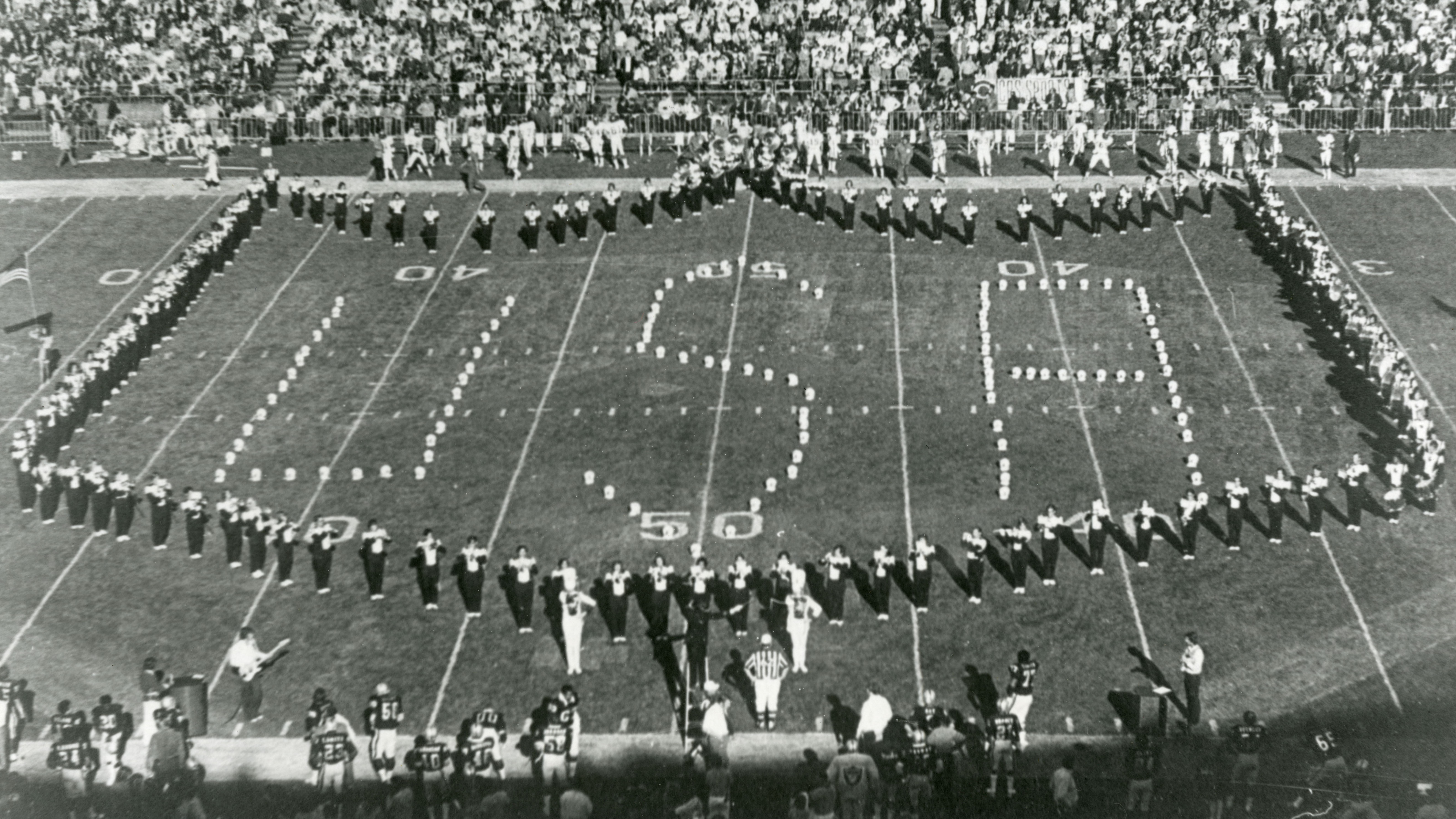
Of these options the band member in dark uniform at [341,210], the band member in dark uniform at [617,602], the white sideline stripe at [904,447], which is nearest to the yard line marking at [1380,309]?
the white sideline stripe at [904,447]

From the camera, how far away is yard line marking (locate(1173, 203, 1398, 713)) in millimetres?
25688

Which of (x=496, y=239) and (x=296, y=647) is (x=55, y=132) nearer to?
(x=496, y=239)

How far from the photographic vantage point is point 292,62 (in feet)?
179

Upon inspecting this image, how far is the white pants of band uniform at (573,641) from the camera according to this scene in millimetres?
25609

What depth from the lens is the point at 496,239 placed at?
1684 inches

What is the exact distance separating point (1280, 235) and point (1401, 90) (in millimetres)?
12300

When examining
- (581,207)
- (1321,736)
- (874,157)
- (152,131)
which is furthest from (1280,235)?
(152,131)

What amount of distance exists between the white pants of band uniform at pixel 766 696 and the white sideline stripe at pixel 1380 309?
1562 centimetres

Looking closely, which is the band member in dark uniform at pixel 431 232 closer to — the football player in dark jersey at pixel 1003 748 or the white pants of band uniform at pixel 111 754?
the white pants of band uniform at pixel 111 754

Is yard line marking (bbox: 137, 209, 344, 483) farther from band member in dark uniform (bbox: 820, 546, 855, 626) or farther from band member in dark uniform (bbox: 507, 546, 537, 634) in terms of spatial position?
band member in dark uniform (bbox: 820, 546, 855, 626)

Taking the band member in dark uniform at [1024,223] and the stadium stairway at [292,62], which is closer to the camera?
the band member in dark uniform at [1024,223]

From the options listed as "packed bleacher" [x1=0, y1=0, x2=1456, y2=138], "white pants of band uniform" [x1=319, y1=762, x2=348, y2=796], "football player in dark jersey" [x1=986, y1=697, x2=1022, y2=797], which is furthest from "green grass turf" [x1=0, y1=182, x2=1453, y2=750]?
"packed bleacher" [x1=0, y1=0, x2=1456, y2=138]

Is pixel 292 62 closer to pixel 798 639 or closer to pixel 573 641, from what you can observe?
pixel 573 641

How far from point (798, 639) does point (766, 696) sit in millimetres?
1529
